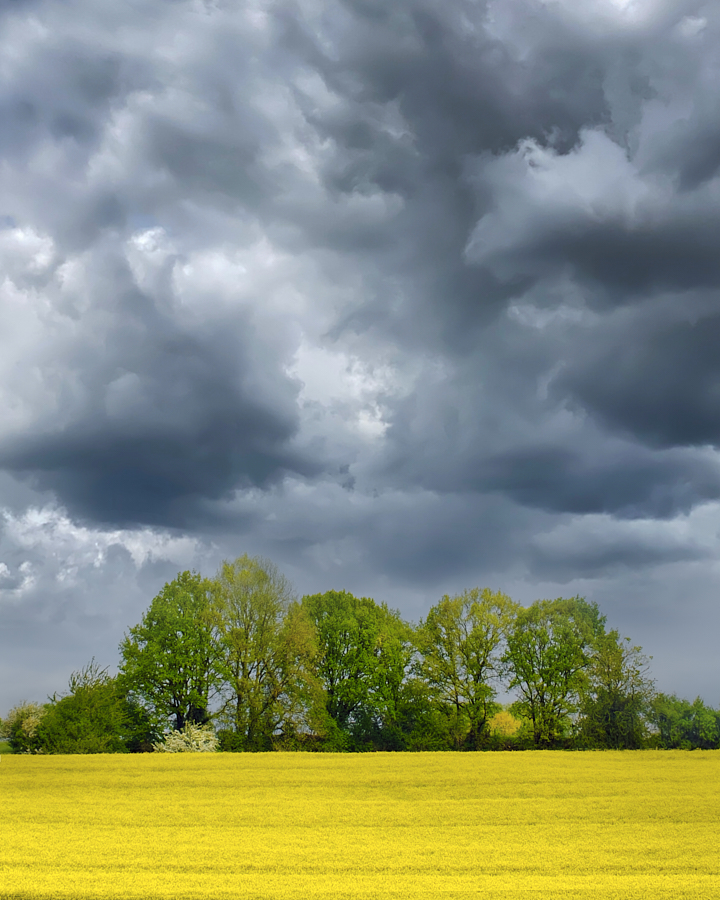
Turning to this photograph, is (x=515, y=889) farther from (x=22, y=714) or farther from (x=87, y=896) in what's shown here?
(x=22, y=714)

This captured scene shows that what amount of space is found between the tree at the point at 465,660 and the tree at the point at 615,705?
744 centimetres

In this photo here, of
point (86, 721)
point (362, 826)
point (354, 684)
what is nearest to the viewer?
point (362, 826)

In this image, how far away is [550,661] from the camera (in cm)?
5388

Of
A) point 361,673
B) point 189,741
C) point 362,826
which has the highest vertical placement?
point 361,673

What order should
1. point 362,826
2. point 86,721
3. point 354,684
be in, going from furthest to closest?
point 354,684
point 86,721
point 362,826

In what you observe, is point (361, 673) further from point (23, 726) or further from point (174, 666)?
point (23, 726)

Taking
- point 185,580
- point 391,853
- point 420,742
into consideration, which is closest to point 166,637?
point 185,580

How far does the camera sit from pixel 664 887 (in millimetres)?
15992

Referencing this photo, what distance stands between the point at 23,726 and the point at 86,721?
14.8 metres

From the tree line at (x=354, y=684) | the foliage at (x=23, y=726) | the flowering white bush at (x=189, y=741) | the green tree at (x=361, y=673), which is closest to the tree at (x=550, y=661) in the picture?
the tree line at (x=354, y=684)

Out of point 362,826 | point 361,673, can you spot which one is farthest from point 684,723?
point 362,826

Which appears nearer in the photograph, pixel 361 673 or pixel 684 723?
pixel 684 723

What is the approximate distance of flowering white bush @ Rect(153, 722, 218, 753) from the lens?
156 feet

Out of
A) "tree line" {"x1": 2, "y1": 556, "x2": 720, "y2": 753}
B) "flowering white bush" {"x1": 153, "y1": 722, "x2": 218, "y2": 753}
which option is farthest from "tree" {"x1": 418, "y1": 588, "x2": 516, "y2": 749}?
"flowering white bush" {"x1": 153, "y1": 722, "x2": 218, "y2": 753}
